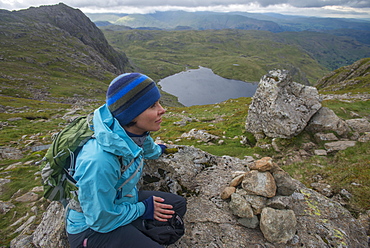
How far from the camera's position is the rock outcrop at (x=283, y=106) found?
49.3ft

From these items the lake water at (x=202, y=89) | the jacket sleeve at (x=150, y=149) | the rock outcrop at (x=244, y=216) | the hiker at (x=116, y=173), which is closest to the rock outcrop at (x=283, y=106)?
the rock outcrop at (x=244, y=216)

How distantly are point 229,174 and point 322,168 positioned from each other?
728 centimetres

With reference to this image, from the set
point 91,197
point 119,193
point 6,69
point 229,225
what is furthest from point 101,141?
point 6,69

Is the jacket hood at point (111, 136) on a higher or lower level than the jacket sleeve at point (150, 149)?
higher

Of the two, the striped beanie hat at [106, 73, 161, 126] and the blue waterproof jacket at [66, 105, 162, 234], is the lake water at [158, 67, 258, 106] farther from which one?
the blue waterproof jacket at [66, 105, 162, 234]

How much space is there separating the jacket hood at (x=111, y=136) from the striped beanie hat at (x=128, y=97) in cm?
18

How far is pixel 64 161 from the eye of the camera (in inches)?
145

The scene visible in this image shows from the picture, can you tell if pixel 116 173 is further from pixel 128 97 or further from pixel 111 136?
pixel 128 97

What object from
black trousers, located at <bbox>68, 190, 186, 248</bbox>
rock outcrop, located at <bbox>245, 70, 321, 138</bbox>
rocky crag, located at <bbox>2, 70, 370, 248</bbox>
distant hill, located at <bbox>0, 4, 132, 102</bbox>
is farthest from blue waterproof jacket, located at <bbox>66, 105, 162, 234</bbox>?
distant hill, located at <bbox>0, 4, 132, 102</bbox>

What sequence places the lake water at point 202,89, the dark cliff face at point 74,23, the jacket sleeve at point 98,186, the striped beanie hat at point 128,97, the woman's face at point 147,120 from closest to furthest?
the jacket sleeve at point 98,186 → the striped beanie hat at point 128,97 → the woman's face at point 147,120 → the lake water at point 202,89 → the dark cliff face at point 74,23

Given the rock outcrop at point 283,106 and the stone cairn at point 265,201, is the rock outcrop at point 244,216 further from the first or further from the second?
the rock outcrop at point 283,106

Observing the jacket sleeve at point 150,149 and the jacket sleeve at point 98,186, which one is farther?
the jacket sleeve at point 150,149

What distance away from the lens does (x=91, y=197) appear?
10.6 ft

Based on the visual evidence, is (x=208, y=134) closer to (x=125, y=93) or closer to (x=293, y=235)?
(x=293, y=235)
